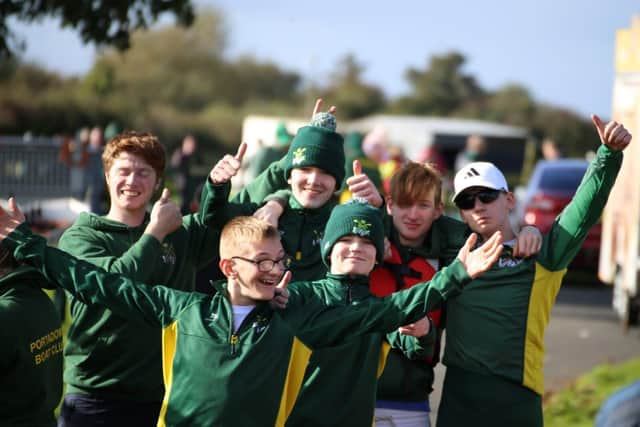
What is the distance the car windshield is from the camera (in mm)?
17750

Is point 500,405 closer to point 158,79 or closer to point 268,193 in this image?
point 268,193

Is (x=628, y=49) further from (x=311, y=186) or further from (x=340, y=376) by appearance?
(x=340, y=376)

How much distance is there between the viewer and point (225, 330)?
14.2 feet

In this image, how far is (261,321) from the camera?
14.3 feet

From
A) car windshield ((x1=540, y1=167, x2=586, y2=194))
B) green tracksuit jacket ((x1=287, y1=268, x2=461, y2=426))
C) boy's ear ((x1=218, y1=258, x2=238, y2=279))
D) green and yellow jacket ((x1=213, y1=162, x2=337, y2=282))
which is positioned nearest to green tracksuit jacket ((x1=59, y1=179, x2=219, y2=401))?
green and yellow jacket ((x1=213, y1=162, x2=337, y2=282))

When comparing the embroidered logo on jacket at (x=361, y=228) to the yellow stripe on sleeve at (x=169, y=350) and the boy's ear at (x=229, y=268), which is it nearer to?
the boy's ear at (x=229, y=268)

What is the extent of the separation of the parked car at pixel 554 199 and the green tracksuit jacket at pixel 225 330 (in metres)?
12.9

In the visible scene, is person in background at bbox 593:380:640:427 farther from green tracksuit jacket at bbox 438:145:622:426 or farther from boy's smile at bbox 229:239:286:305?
green tracksuit jacket at bbox 438:145:622:426

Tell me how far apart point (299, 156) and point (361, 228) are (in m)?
0.85

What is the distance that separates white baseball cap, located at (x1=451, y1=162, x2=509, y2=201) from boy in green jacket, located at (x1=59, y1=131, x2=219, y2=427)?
120 cm

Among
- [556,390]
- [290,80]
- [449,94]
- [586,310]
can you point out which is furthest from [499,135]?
[449,94]

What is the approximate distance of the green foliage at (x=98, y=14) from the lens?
11.5m

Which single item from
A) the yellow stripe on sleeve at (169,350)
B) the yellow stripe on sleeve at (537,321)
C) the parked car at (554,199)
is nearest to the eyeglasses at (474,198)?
the yellow stripe on sleeve at (537,321)

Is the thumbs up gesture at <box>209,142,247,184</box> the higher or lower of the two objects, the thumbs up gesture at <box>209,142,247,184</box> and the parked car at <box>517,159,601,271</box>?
the higher
